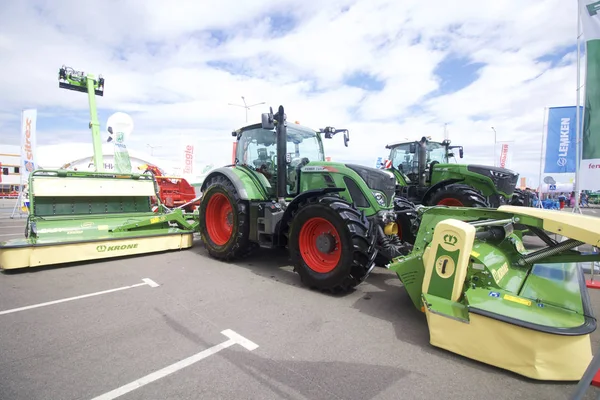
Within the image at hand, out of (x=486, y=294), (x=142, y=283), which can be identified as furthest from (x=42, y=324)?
(x=486, y=294)

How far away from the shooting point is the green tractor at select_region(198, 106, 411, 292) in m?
3.60

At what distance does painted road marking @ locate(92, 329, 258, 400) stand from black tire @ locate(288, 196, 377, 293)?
52.0 inches

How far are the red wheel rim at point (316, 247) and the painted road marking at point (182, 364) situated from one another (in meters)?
1.44

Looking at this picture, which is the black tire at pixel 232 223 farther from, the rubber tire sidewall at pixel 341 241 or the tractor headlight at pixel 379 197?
the tractor headlight at pixel 379 197

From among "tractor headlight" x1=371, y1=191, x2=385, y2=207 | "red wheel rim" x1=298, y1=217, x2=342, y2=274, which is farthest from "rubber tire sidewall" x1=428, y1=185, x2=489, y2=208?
"red wheel rim" x1=298, y1=217, x2=342, y2=274

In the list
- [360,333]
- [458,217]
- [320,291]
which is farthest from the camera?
[320,291]

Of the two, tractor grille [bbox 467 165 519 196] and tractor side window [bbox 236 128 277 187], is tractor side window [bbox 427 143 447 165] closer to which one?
tractor grille [bbox 467 165 519 196]

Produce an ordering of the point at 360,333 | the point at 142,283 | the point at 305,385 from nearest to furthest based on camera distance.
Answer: the point at 305,385
the point at 360,333
the point at 142,283

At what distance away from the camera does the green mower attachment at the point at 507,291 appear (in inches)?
80.9

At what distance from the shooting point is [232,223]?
544 centimetres

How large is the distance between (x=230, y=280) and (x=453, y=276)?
2.90 meters

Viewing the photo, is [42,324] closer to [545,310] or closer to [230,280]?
[230,280]

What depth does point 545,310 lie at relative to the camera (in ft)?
7.37

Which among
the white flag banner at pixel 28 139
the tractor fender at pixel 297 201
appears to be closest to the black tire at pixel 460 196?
the tractor fender at pixel 297 201
